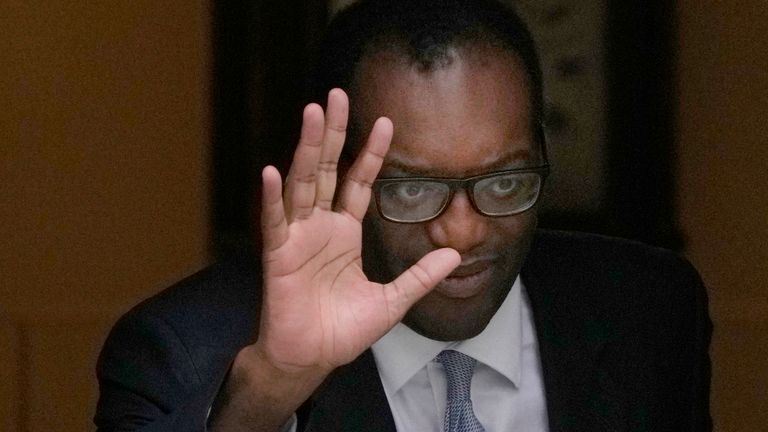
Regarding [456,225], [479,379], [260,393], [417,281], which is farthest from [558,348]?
[260,393]

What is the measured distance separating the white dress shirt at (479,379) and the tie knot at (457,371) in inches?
0.4

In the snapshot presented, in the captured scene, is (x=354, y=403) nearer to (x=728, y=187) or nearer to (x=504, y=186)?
(x=504, y=186)

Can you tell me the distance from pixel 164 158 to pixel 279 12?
0.52m

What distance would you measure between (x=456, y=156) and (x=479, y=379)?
16.7 inches

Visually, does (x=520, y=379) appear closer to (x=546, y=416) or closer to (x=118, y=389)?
(x=546, y=416)

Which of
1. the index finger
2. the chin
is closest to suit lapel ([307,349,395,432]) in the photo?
the chin

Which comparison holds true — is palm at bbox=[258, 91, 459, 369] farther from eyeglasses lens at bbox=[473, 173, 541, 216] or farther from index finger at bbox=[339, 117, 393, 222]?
eyeglasses lens at bbox=[473, 173, 541, 216]

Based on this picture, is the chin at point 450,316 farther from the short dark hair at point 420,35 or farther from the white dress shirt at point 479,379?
Result: the short dark hair at point 420,35

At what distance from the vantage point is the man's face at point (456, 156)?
1.73 metres

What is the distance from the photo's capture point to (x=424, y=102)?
1.76m

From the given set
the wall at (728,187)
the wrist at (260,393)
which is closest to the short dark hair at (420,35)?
the wrist at (260,393)

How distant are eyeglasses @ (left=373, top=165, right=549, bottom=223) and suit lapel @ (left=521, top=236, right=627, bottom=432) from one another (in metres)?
0.34

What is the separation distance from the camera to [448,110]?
1757 mm

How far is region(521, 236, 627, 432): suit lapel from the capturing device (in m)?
1.94
